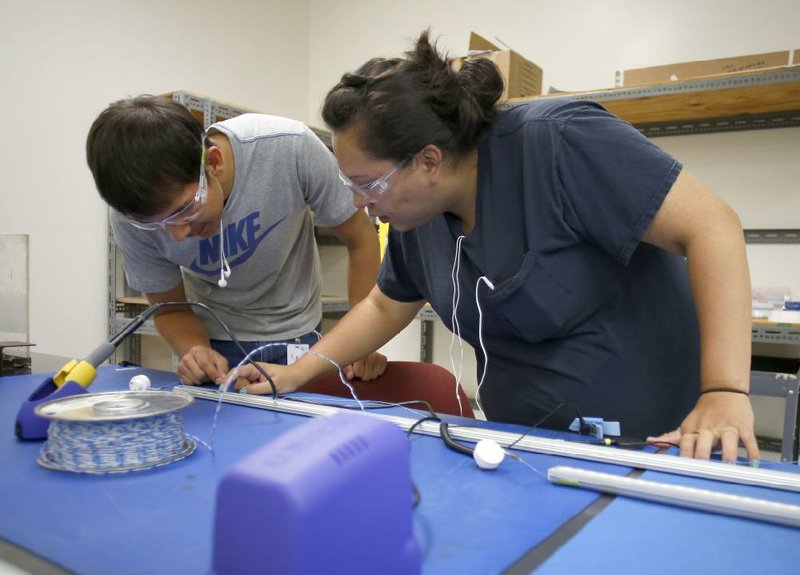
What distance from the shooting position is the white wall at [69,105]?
2.28m

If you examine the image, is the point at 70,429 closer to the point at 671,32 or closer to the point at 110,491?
the point at 110,491

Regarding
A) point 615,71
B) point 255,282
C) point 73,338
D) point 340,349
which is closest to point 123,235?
point 255,282

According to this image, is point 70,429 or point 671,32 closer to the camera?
point 70,429

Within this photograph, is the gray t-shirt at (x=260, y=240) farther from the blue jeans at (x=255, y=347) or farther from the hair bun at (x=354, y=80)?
the hair bun at (x=354, y=80)

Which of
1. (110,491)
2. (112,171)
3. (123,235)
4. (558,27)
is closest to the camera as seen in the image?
(110,491)

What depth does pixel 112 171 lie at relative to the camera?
94cm

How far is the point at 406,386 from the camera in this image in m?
1.31

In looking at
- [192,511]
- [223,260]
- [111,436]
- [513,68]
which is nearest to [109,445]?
[111,436]

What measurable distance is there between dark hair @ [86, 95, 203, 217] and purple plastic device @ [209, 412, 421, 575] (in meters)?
0.72

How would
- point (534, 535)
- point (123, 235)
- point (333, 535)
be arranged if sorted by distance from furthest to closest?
point (123, 235)
point (534, 535)
point (333, 535)

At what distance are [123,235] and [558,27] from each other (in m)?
→ 2.21

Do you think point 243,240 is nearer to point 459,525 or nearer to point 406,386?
point 406,386

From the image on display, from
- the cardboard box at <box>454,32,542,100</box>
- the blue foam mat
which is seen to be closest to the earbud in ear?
the blue foam mat

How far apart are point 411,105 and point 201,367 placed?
0.68 metres
